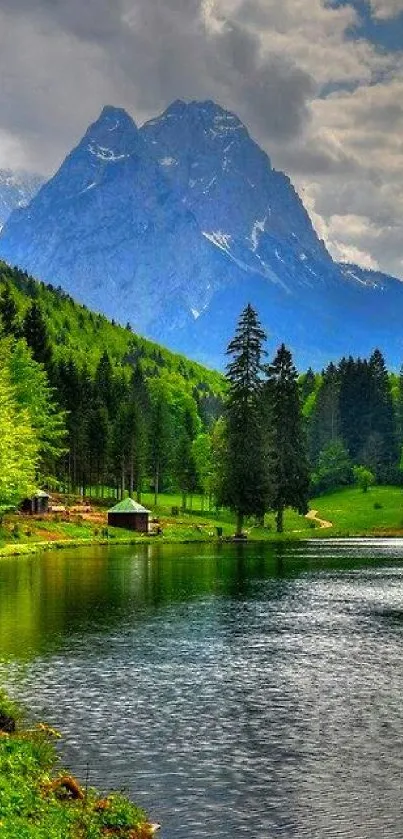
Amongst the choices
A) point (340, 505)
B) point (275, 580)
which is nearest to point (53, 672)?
point (275, 580)

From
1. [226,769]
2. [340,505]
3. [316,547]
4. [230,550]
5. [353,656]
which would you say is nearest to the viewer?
[226,769]

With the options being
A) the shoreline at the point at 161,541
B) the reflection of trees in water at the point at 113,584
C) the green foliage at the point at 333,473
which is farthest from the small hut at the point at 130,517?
the green foliage at the point at 333,473

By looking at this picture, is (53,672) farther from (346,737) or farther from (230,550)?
(230,550)

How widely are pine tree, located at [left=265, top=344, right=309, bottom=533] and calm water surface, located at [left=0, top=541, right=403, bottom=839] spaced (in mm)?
62668

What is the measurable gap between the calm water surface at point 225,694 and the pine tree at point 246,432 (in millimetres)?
52302

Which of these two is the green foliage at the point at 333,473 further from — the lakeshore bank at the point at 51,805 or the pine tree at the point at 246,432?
the lakeshore bank at the point at 51,805

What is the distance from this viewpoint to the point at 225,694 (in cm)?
2917

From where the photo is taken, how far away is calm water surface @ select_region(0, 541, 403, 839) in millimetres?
19375

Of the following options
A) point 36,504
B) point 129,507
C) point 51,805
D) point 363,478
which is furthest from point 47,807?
point 363,478

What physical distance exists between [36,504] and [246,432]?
27716 millimetres

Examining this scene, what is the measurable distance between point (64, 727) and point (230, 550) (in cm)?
7725

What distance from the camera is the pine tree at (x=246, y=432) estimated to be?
114 m

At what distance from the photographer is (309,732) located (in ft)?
81.7

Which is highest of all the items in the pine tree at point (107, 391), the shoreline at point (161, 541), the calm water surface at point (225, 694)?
the pine tree at point (107, 391)
